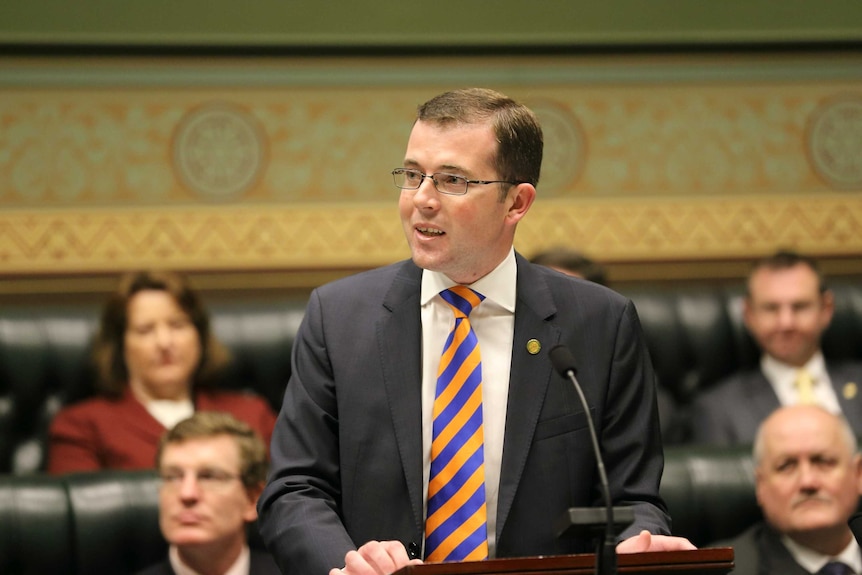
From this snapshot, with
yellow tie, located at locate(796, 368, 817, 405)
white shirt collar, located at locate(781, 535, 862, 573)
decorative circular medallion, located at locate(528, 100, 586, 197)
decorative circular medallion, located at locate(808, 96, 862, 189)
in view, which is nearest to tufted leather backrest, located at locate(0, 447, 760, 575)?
white shirt collar, located at locate(781, 535, 862, 573)

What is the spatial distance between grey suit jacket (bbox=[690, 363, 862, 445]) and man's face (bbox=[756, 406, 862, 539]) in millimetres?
599

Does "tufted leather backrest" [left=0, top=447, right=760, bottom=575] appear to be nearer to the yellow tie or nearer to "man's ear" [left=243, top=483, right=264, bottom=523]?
"man's ear" [left=243, top=483, right=264, bottom=523]

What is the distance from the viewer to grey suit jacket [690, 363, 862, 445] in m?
3.23

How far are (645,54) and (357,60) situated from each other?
0.83m

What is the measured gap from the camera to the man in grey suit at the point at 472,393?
1752mm

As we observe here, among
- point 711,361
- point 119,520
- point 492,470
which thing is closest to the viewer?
point 492,470

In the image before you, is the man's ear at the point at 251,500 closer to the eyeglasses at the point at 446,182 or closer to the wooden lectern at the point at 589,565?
the eyeglasses at the point at 446,182

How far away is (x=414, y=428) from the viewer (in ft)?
5.81

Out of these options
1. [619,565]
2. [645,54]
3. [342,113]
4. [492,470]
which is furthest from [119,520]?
[645,54]

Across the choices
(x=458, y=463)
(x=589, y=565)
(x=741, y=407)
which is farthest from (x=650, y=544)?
(x=741, y=407)

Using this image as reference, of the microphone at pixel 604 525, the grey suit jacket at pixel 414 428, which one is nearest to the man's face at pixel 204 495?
the grey suit jacket at pixel 414 428

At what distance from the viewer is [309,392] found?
1824 millimetres

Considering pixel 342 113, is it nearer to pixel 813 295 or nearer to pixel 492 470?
pixel 813 295

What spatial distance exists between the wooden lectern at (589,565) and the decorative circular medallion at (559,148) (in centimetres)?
241
